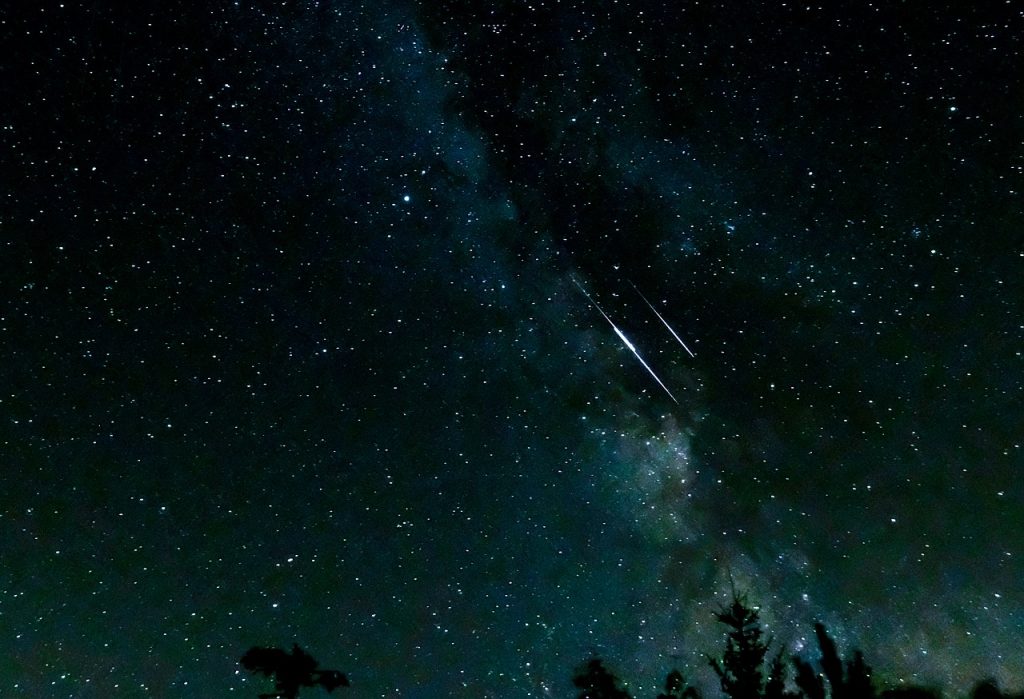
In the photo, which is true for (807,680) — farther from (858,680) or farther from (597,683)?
(597,683)

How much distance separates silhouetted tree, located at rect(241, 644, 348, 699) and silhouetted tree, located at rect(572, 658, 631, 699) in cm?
686

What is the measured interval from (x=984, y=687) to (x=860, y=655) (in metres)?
1.39

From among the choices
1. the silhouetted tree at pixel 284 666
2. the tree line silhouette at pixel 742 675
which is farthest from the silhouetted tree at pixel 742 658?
the silhouetted tree at pixel 284 666

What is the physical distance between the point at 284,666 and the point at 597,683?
25.1 ft

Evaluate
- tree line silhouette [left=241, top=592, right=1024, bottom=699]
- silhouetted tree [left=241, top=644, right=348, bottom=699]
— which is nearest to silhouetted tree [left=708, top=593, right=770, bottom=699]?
tree line silhouette [left=241, top=592, right=1024, bottom=699]

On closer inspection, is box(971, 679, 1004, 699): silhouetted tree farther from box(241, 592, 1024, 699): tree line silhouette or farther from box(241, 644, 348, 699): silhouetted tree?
box(241, 644, 348, 699): silhouetted tree

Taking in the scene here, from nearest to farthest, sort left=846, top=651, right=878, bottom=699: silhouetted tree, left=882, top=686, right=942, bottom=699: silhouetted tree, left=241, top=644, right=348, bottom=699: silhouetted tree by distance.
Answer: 1. left=882, top=686, right=942, bottom=699: silhouetted tree
2. left=846, top=651, right=878, bottom=699: silhouetted tree
3. left=241, top=644, right=348, bottom=699: silhouetted tree

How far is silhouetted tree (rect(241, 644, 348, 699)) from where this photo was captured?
34.7 feet

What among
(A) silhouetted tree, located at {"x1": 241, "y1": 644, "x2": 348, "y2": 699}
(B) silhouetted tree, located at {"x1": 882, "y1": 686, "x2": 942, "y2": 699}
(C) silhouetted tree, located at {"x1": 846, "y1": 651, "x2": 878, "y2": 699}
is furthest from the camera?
(A) silhouetted tree, located at {"x1": 241, "y1": 644, "x2": 348, "y2": 699}

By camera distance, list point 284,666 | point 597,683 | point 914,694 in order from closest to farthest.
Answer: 1. point 914,694
2. point 284,666
3. point 597,683

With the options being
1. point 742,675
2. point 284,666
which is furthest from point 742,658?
point 284,666

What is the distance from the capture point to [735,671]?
11828 millimetres

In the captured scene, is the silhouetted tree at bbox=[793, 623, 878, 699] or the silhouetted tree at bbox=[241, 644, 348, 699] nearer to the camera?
the silhouetted tree at bbox=[793, 623, 878, 699]

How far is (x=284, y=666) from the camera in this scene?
34.8 ft
